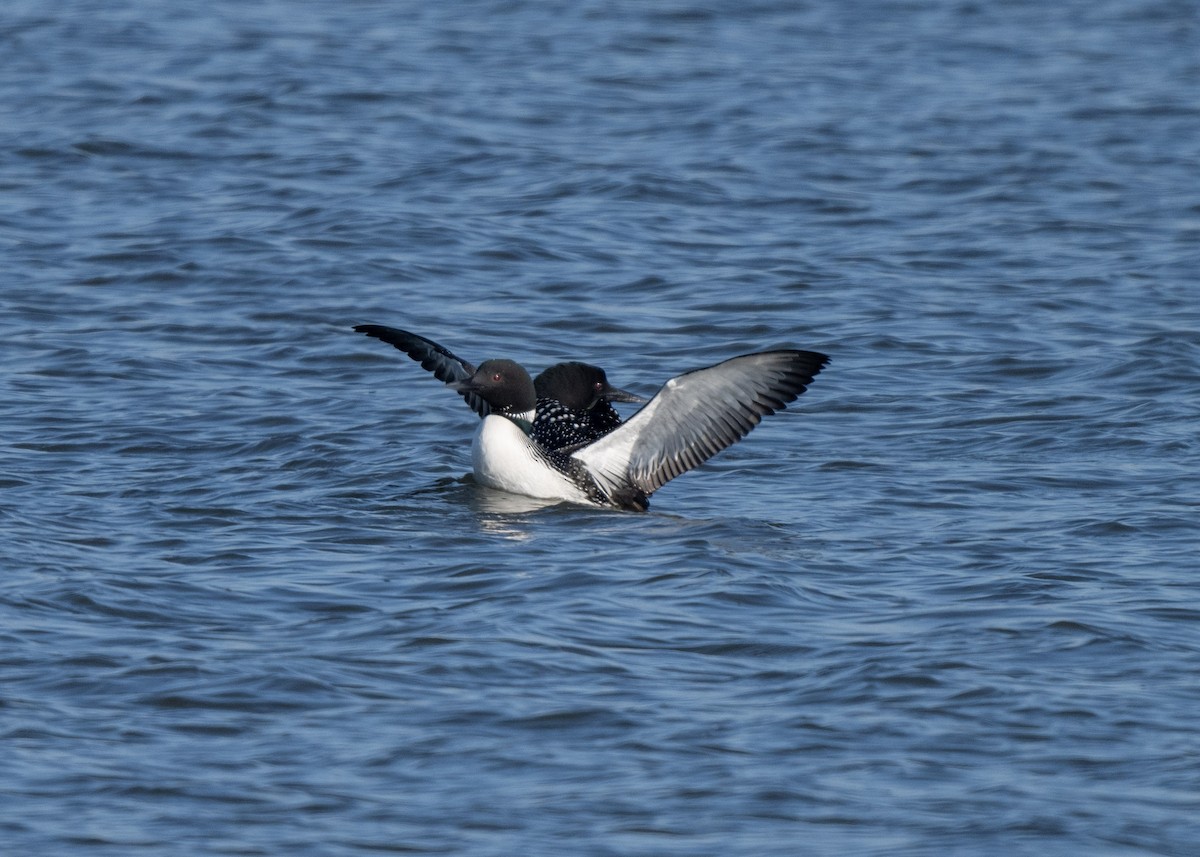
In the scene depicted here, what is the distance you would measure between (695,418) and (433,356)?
5.48 ft

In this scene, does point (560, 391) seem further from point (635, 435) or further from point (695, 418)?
point (695, 418)

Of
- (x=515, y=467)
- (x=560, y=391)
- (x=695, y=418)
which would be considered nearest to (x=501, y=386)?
(x=515, y=467)

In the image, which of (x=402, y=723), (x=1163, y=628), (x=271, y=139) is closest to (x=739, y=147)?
(x=271, y=139)

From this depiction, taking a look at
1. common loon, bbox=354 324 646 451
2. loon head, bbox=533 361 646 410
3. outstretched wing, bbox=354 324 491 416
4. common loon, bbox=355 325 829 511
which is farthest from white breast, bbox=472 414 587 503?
loon head, bbox=533 361 646 410

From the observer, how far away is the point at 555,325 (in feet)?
38.2

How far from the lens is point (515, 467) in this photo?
8.55 m

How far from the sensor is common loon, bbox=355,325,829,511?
326 inches

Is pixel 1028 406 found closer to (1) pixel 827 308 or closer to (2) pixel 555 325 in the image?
(1) pixel 827 308

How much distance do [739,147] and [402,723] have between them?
35.9ft

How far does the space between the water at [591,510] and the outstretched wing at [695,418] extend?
0.25 metres

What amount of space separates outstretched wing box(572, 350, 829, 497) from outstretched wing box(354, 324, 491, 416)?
3.15ft

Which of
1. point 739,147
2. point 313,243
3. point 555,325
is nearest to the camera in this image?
point 555,325

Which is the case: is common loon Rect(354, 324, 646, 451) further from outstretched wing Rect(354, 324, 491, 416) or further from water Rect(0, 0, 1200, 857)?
water Rect(0, 0, 1200, 857)

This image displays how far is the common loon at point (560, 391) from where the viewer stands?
29.8 feet
